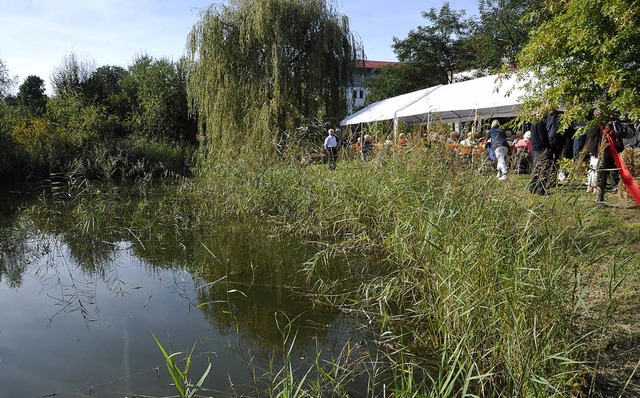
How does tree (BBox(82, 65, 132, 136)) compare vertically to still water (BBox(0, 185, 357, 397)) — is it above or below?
above

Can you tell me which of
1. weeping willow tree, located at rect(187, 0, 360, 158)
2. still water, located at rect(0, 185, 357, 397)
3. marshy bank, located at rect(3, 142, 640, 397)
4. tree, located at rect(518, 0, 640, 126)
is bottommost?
still water, located at rect(0, 185, 357, 397)

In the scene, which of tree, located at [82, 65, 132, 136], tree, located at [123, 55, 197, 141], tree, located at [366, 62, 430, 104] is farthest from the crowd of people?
tree, located at [366, 62, 430, 104]

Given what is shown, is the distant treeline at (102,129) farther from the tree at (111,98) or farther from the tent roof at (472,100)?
the tent roof at (472,100)

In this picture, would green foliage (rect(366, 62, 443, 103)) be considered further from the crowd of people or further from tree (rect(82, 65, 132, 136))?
the crowd of people

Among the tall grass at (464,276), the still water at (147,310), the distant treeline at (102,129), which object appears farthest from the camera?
the distant treeline at (102,129)

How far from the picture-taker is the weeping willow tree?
1348 cm

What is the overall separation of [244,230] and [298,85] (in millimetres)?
8363

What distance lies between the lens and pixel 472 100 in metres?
11.0

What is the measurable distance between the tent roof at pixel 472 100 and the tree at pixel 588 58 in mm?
4580

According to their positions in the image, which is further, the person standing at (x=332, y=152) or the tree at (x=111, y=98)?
the tree at (x=111, y=98)

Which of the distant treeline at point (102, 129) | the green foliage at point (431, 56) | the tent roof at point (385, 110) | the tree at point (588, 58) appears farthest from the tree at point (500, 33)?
the tree at point (588, 58)

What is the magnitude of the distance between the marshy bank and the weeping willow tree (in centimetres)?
574

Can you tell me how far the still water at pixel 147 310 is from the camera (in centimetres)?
324

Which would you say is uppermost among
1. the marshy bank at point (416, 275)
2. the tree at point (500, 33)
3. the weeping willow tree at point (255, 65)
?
the tree at point (500, 33)
